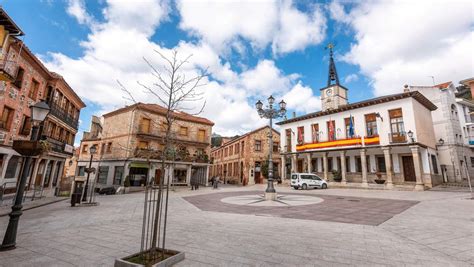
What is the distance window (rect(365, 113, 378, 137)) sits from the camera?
22.4m

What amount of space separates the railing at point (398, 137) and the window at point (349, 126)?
334cm

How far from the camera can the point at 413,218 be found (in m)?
7.22

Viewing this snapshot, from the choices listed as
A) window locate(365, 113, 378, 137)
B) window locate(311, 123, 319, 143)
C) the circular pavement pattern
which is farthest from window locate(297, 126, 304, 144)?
the circular pavement pattern

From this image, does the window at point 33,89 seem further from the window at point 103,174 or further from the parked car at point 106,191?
the window at point 103,174

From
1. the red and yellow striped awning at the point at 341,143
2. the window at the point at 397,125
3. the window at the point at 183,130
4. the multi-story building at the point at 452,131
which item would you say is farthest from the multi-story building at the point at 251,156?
the multi-story building at the point at 452,131

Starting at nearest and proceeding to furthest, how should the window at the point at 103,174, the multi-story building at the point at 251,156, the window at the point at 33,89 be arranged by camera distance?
the window at the point at 33,89
the window at the point at 103,174
the multi-story building at the point at 251,156

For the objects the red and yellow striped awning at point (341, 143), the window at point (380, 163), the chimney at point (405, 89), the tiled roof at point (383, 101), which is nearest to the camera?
the tiled roof at point (383, 101)

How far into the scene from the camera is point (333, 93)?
30.2 metres

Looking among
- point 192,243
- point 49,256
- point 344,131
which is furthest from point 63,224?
point 344,131

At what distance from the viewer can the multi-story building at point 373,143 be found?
19828mm

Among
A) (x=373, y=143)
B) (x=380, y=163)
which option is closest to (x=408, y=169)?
(x=380, y=163)

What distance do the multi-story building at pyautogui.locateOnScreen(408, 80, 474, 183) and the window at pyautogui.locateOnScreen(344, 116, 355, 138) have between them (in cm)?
1016

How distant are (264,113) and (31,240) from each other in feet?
36.4

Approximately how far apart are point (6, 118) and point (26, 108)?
1731 mm
